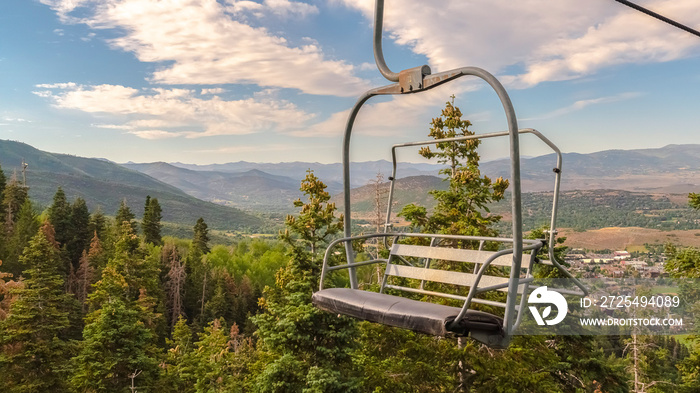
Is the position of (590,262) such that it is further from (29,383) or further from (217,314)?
(217,314)

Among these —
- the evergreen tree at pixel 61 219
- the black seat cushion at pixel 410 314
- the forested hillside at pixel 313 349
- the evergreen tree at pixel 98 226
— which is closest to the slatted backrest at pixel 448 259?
the forested hillside at pixel 313 349

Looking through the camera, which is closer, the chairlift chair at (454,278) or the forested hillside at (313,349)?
the chairlift chair at (454,278)

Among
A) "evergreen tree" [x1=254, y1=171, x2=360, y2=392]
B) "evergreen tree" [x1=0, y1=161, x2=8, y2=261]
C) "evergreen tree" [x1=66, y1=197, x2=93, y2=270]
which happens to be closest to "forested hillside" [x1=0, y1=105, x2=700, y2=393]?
"evergreen tree" [x1=254, y1=171, x2=360, y2=392]

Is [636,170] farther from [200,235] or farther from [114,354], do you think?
[114,354]

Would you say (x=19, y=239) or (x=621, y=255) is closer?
(x=621, y=255)

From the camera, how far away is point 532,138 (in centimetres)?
512

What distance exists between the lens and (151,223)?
71.2 meters

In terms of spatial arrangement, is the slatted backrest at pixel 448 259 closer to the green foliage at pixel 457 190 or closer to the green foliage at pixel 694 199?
the green foliage at pixel 457 190

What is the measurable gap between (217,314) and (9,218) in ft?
97.4

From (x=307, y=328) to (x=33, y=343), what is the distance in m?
21.2

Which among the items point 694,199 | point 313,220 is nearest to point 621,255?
point 694,199

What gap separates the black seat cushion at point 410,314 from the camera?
3.58 m

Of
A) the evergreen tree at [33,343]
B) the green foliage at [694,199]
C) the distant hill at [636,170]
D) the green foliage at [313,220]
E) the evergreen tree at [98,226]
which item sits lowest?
the evergreen tree at [33,343]

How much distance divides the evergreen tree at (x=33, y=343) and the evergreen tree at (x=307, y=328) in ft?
61.7
